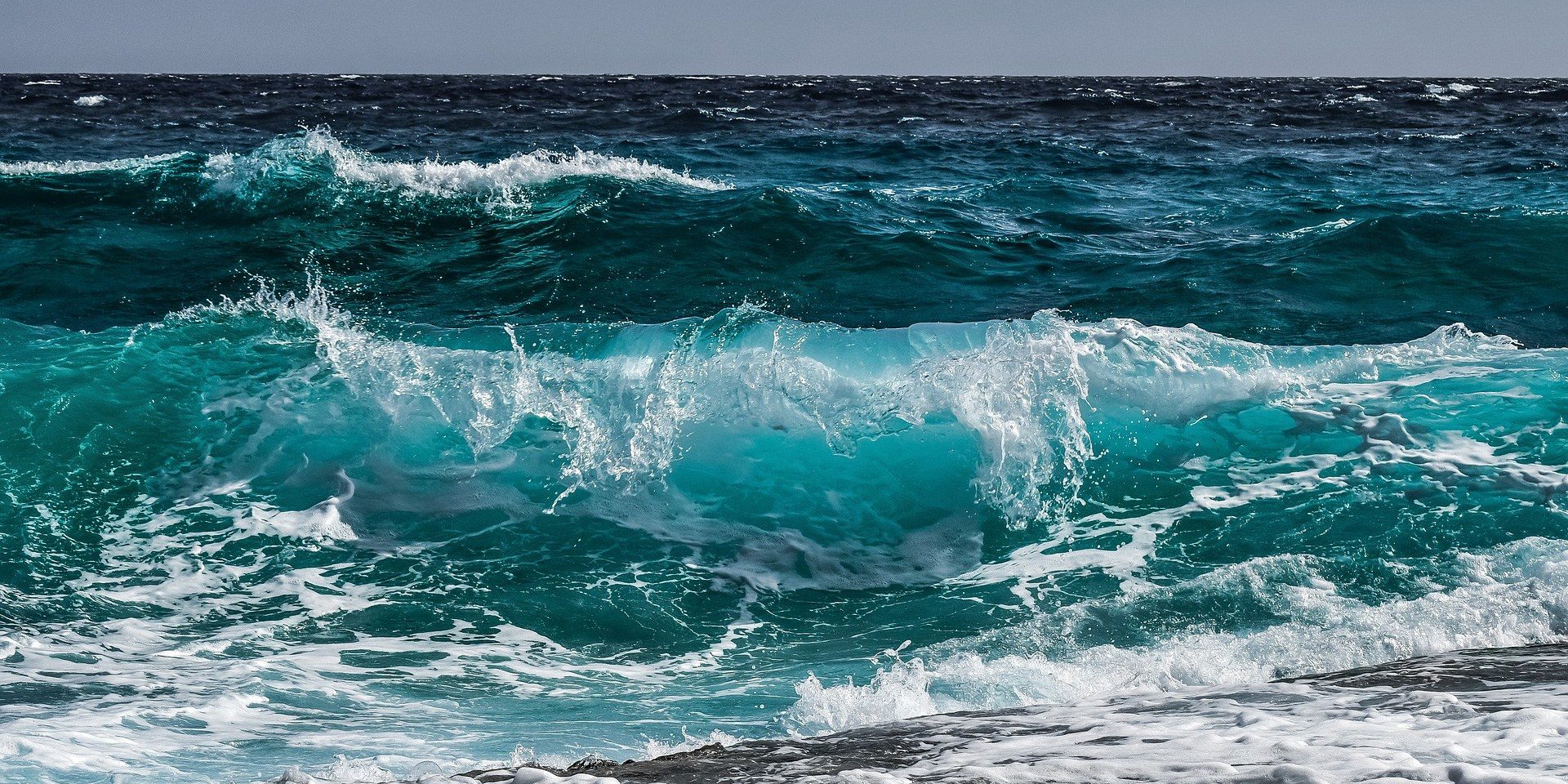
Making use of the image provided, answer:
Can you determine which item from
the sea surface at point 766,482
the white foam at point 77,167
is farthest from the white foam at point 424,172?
the white foam at point 77,167

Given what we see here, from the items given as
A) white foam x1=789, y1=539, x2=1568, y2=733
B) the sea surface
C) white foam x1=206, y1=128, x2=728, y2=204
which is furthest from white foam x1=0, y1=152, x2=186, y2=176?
white foam x1=789, y1=539, x2=1568, y2=733

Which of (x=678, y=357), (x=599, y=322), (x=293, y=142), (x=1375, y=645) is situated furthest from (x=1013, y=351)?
(x=293, y=142)

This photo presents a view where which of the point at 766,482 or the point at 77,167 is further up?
the point at 77,167

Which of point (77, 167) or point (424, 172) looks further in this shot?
point (77, 167)

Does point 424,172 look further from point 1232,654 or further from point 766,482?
point 1232,654

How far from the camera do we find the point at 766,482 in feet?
21.7

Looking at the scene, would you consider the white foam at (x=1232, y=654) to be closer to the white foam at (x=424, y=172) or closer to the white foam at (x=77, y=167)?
the white foam at (x=424, y=172)

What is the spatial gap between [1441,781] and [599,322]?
23.6 feet

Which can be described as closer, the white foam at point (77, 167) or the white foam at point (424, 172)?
the white foam at point (424, 172)

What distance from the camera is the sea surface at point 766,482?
3.81 metres

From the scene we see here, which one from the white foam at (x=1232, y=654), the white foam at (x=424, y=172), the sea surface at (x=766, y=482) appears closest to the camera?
the sea surface at (x=766, y=482)

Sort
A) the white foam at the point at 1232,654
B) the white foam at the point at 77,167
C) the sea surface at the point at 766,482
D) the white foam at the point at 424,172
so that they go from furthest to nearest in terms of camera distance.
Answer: the white foam at the point at 77,167, the white foam at the point at 424,172, the white foam at the point at 1232,654, the sea surface at the point at 766,482

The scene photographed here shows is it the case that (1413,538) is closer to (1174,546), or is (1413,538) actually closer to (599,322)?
(1174,546)

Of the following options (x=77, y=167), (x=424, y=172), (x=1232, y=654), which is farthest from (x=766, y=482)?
Result: (x=77, y=167)
